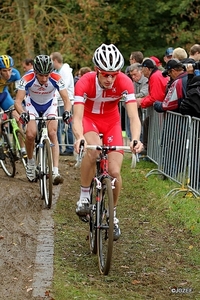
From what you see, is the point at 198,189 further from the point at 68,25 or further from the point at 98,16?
the point at 98,16

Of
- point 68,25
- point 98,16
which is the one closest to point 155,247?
point 68,25

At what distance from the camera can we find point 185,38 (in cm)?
3027

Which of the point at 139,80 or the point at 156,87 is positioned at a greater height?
the point at 156,87

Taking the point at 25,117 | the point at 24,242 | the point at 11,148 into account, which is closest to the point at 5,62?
the point at 11,148

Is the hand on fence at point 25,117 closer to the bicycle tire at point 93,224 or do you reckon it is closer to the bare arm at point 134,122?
the bicycle tire at point 93,224

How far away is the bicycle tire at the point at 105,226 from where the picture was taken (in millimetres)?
6953

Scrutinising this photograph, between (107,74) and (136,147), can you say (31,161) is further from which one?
(136,147)

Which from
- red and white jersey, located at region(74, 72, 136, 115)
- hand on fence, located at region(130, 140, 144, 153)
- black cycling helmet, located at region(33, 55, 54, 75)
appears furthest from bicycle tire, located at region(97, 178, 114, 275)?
black cycling helmet, located at region(33, 55, 54, 75)

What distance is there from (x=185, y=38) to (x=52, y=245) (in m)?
23.2

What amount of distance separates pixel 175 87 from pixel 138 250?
371 cm

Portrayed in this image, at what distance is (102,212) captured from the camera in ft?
24.5

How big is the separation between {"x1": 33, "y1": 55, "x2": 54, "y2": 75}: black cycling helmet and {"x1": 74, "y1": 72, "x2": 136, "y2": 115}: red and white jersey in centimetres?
236

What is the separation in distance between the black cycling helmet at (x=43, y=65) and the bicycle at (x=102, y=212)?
304 cm

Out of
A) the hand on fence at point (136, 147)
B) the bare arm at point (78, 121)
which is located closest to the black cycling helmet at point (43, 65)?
the bare arm at point (78, 121)
